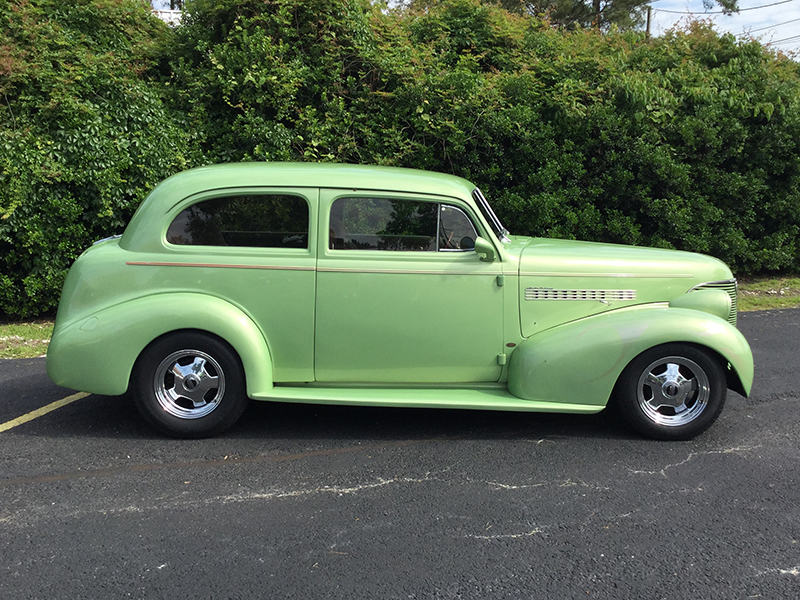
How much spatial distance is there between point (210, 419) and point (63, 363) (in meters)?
1.03

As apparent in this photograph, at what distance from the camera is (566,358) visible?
435cm

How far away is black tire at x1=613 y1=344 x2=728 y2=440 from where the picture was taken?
4328 mm

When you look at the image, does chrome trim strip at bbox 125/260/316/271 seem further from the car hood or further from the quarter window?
the car hood

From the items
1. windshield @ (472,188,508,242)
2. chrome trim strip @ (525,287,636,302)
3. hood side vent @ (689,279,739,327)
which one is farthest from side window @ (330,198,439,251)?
hood side vent @ (689,279,739,327)

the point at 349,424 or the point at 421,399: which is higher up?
the point at 421,399

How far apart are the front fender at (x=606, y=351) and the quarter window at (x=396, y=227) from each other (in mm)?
930

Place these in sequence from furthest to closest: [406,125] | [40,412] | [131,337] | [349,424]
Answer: [406,125]
[40,412]
[349,424]
[131,337]

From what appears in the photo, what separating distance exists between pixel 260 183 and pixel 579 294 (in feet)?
7.62

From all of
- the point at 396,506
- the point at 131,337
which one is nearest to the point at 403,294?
the point at 396,506

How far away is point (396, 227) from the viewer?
453cm

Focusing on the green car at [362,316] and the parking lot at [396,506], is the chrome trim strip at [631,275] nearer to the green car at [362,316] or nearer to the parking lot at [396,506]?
the green car at [362,316]

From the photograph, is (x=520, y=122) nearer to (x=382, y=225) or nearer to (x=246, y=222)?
(x=382, y=225)

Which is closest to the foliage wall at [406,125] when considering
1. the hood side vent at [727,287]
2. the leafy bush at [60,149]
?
the leafy bush at [60,149]

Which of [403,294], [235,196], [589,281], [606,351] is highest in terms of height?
[235,196]
